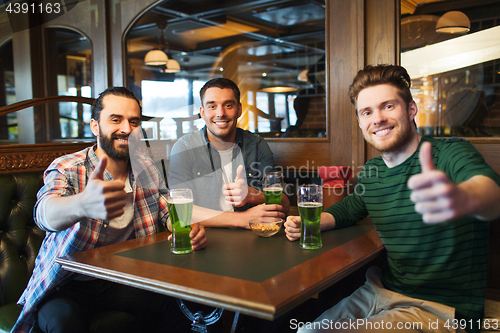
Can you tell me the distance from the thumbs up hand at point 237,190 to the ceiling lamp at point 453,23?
1.38 m

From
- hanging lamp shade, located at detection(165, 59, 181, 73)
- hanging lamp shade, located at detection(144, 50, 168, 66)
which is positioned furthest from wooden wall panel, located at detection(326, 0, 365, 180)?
hanging lamp shade, located at detection(165, 59, 181, 73)

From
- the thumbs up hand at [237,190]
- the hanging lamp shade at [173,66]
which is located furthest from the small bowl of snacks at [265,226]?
the hanging lamp shade at [173,66]

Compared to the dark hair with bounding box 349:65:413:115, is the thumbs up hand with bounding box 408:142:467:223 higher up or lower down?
lower down

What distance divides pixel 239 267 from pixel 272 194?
0.54 metres

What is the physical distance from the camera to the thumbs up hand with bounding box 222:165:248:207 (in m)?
1.57

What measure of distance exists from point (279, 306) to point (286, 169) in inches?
67.5

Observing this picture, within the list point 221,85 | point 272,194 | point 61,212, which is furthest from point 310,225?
point 221,85

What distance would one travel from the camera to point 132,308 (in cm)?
166

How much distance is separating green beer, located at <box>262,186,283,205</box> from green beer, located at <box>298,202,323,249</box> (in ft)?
0.94

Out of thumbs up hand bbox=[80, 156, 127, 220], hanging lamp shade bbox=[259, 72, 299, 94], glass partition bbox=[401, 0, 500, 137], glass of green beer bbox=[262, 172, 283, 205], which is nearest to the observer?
thumbs up hand bbox=[80, 156, 127, 220]

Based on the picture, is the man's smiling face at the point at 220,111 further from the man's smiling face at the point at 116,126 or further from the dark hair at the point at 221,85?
the man's smiling face at the point at 116,126

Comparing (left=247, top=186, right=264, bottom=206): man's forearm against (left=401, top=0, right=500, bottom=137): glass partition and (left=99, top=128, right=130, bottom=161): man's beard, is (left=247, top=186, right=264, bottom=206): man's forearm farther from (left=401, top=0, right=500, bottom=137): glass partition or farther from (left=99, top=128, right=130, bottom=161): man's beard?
(left=401, top=0, right=500, bottom=137): glass partition

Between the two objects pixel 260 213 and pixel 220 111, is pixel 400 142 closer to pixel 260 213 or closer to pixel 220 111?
pixel 260 213

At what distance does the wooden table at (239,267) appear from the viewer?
36.6 inches
